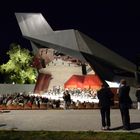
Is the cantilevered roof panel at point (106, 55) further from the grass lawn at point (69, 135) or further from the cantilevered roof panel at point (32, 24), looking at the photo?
the grass lawn at point (69, 135)

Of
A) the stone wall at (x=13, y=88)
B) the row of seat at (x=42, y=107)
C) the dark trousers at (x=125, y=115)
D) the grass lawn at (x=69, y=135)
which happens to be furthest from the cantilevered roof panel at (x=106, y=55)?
the grass lawn at (x=69, y=135)

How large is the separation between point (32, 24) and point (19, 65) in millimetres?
26025

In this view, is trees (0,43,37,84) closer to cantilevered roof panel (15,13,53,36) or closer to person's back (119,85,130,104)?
cantilevered roof panel (15,13,53,36)

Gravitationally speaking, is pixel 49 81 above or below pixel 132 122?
above

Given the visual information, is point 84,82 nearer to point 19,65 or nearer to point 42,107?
point 42,107

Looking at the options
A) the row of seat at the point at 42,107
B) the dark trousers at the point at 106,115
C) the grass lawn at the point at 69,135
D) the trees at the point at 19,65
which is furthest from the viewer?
the trees at the point at 19,65

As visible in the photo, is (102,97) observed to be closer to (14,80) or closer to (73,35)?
(73,35)

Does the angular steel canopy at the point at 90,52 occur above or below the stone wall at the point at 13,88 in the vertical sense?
above

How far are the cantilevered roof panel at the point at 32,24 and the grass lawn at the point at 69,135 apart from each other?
117 feet

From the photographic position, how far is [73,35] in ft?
145

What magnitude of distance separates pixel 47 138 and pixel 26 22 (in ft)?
128

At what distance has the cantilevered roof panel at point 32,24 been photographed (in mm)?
49984

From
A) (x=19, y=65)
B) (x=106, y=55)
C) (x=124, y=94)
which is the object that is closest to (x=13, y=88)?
(x=19, y=65)

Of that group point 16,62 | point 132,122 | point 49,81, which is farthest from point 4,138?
point 16,62
